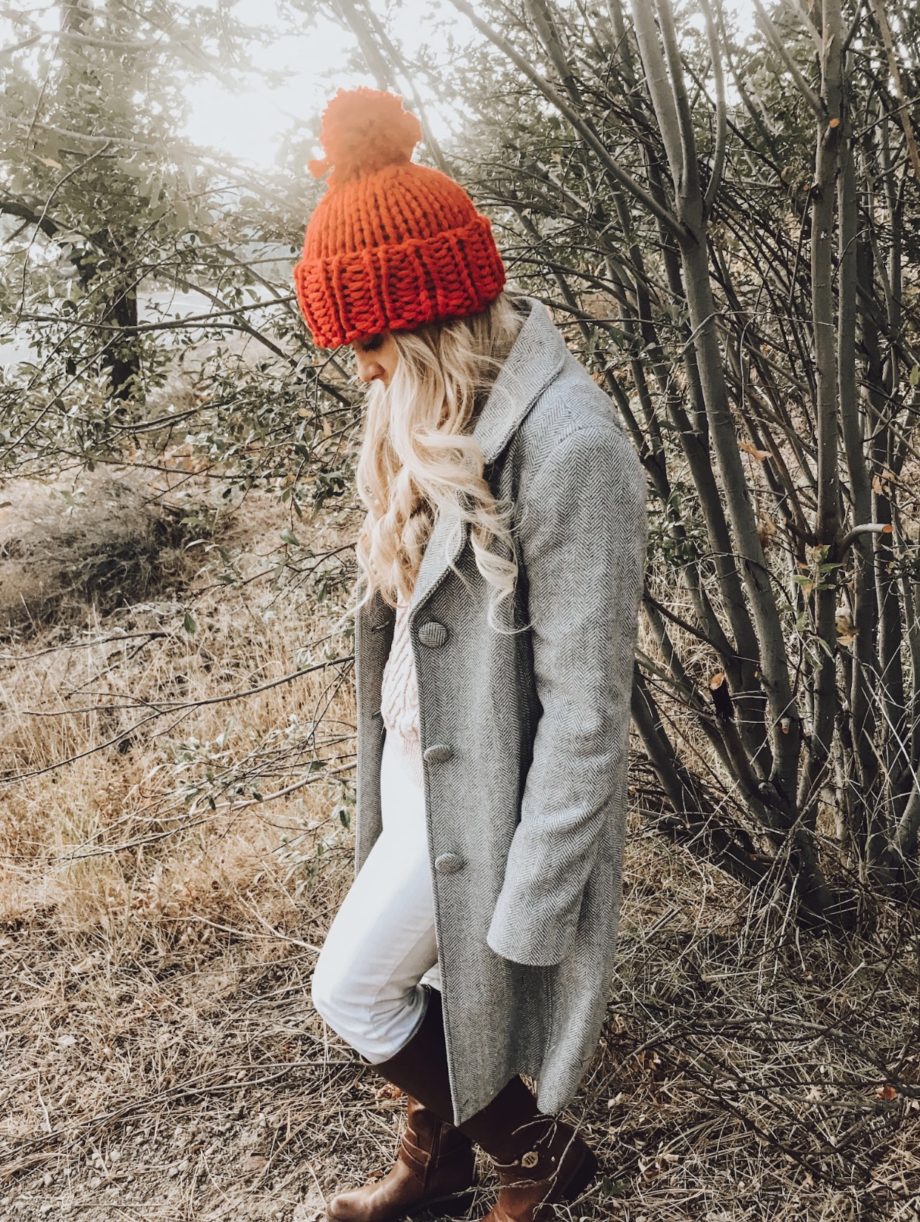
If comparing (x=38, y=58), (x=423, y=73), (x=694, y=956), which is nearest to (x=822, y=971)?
(x=694, y=956)

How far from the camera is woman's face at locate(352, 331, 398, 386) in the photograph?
1679mm

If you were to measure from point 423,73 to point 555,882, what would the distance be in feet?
6.62

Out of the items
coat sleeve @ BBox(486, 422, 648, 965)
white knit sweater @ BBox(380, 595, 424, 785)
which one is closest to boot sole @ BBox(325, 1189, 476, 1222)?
coat sleeve @ BBox(486, 422, 648, 965)

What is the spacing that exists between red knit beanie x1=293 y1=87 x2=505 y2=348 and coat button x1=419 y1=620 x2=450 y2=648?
49 cm

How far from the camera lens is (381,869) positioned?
1831 millimetres

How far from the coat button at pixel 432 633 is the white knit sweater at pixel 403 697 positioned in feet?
0.34

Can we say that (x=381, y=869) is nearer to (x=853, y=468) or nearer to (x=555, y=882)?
(x=555, y=882)

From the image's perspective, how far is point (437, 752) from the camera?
1.72 metres

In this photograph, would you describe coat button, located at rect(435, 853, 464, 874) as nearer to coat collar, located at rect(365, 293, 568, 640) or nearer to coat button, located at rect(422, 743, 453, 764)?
coat button, located at rect(422, 743, 453, 764)

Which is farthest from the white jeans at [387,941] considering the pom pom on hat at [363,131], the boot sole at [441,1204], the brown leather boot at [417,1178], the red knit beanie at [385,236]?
the pom pom on hat at [363,131]

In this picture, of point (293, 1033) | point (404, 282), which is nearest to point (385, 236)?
point (404, 282)

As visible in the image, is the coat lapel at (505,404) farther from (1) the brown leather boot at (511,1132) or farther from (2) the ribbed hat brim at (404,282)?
(1) the brown leather boot at (511,1132)

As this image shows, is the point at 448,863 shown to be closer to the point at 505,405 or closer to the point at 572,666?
the point at 572,666

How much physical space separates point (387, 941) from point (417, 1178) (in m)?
0.75
